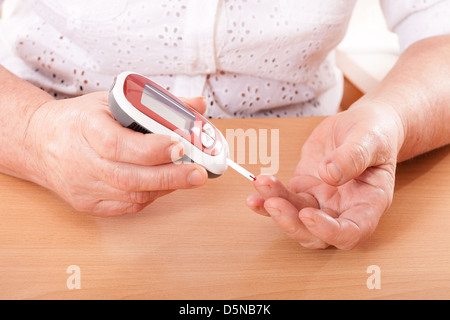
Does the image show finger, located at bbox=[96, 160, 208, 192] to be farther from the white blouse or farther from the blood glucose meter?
the white blouse

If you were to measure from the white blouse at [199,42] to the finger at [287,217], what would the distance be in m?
0.27

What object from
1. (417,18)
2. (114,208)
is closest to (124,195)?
(114,208)

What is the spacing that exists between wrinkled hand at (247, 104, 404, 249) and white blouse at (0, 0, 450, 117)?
0.17 metres

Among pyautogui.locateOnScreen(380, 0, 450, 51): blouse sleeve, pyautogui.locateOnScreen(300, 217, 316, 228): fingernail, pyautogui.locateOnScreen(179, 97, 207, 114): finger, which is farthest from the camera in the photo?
pyautogui.locateOnScreen(380, 0, 450, 51): blouse sleeve

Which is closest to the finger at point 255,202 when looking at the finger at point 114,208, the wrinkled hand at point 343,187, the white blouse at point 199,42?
the wrinkled hand at point 343,187

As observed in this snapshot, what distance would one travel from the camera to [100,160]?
44cm

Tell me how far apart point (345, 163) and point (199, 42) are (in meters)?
0.28

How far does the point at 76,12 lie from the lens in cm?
62

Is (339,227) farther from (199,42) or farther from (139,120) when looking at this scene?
(199,42)

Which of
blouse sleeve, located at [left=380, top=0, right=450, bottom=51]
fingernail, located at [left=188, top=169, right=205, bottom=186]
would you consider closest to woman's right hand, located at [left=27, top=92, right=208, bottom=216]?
fingernail, located at [left=188, top=169, right=205, bottom=186]

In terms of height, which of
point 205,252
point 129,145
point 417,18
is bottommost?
point 205,252

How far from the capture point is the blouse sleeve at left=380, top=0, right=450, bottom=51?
26.0 inches

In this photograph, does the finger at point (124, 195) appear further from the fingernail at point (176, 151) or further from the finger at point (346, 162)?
the finger at point (346, 162)

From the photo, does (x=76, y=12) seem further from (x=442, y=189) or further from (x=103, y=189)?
(x=442, y=189)
